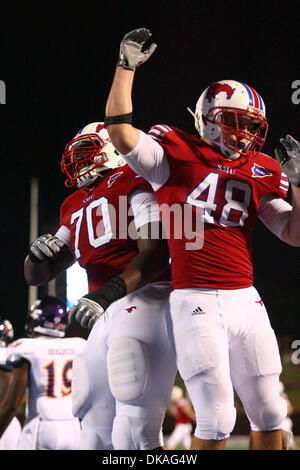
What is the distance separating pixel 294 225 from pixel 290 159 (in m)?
0.30

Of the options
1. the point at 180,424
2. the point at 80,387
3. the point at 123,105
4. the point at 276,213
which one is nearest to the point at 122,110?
the point at 123,105

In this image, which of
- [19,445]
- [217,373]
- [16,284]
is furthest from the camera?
[16,284]

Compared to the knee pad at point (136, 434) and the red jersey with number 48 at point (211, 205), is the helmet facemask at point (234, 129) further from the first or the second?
the knee pad at point (136, 434)

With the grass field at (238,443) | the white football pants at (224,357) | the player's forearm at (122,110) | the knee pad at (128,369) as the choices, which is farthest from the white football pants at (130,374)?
the grass field at (238,443)

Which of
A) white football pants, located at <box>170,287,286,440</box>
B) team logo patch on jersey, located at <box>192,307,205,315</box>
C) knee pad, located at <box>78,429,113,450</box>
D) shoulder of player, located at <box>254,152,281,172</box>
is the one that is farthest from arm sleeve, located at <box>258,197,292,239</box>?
knee pad, located at <box>78,429,113,450</box>

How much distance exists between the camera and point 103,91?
20.0 ft

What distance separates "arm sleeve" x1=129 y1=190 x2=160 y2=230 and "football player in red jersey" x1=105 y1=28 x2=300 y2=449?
8 centimetres

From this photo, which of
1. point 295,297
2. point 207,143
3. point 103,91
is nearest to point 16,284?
point 295,297

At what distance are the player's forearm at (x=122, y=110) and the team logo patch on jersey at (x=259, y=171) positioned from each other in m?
0.56

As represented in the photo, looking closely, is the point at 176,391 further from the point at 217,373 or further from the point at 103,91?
the point at 217,373

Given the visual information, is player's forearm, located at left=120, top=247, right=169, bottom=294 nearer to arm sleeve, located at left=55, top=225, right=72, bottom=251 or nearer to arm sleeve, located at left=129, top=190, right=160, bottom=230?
arm sleeve, located at left=129, top=190, right=160, bottom=230

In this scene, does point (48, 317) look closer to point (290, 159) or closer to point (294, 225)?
point (294, 225)

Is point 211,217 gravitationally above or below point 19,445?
above

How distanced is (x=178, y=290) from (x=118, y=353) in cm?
34
